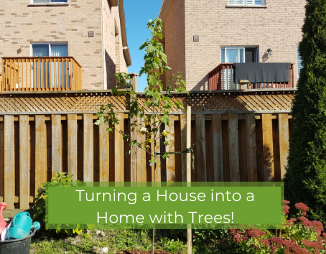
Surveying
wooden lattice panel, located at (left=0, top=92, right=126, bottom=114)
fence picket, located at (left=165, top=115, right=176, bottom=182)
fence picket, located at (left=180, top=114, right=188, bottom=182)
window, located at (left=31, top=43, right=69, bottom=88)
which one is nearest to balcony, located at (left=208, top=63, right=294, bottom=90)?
fence picket, located at (left=180, top=114, right=188, bottom=182)

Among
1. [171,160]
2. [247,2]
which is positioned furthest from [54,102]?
[247,2]

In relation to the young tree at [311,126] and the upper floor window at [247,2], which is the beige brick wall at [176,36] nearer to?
the upper floor window at [247,2]

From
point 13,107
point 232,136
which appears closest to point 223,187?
point 232,136

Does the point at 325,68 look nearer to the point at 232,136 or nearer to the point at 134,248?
the point at 232,136

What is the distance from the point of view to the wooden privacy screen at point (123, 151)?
217 inches

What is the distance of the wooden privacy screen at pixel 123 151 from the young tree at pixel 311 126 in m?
0.72

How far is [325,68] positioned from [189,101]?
8.10 feet

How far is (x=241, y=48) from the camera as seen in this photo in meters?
11.2

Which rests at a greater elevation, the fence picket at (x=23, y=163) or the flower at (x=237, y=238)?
the fence picket at (x=23, y=163)

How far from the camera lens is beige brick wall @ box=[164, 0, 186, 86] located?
37.9ft

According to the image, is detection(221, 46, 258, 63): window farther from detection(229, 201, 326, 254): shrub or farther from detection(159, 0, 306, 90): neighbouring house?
detection(229, 201, 326, 254): shrub

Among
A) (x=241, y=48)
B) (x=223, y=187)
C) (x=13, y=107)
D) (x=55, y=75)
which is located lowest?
(x=223, y=187)

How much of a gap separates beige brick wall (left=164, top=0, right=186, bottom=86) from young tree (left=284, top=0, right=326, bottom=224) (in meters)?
6.67

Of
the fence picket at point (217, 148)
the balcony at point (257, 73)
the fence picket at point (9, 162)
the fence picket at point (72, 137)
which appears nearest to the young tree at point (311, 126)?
the fence picket at point (217, 148)
